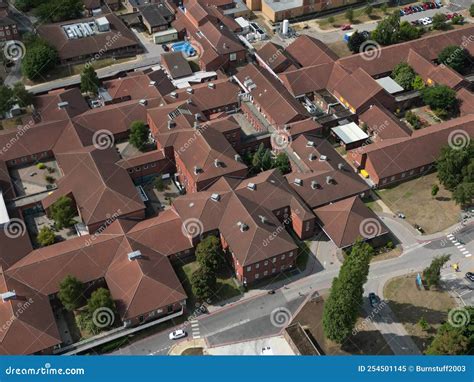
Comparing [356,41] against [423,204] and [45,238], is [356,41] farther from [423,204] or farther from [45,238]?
[45,238]

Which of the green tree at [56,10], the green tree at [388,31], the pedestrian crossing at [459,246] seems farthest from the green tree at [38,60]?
the pedestrian crossing at [459,246]

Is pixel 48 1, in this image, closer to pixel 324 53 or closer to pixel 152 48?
pixel 152 48

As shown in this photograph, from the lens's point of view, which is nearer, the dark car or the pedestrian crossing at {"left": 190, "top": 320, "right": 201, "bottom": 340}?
the pedestrian crossing at {"left": 190, "top": 320, "right": 201, "bottom": 340}

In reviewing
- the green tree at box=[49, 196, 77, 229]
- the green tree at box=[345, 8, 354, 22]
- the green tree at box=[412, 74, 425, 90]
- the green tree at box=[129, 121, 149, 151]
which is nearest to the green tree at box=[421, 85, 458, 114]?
the green tree at box=[412, 74, 425, 90]

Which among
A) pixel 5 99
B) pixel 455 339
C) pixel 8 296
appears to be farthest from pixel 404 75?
pixel 8 296

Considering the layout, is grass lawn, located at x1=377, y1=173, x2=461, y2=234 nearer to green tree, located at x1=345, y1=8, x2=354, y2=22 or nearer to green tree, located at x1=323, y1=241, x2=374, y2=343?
green tree, located at x1=323, y1=241, x2=374, y2=343

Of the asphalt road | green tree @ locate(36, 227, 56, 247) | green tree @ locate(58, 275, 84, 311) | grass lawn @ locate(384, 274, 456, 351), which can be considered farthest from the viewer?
green tree @ locate(36, 227, 56, 247)
